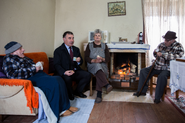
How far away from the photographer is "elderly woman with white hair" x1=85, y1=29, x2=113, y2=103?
A: 7.82 feet

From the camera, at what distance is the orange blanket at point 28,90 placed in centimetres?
148

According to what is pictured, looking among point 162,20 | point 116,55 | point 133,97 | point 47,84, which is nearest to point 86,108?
point 47,84

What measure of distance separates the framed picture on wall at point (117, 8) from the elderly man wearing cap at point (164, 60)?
1.29 meters

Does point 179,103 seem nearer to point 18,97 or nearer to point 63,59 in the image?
point 63,59

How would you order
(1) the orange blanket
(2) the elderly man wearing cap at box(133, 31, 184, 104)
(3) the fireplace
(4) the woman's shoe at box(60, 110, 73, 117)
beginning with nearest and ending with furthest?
(1) the orange blanket
(4) the woman's shoe at box(60, 110, 73, 117)
(2) the elderly man wearing cap at box(133, 31, 184, 104)
(3) the fireplace

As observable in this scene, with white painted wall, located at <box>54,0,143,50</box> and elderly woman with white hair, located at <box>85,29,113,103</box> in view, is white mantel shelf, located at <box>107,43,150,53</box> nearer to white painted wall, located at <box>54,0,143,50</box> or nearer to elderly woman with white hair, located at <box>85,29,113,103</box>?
elderly woman with white hair, located at <box>85,29,113,103</box>

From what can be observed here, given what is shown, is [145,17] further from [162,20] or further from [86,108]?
[86,108]

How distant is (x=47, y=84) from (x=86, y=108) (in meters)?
0.74

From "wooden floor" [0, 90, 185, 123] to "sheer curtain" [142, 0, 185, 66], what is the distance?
1406 millimetres

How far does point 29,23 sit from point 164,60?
2644 millimetres

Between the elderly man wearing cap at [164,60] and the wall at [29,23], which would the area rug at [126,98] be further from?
the wall at [29,23]

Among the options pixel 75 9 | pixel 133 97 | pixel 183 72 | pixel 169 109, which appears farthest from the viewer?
pixel 75 9

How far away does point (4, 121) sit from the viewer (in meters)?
1.67

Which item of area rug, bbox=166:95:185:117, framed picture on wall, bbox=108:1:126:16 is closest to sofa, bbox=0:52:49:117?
area rug, bbox=166:95:185:117
